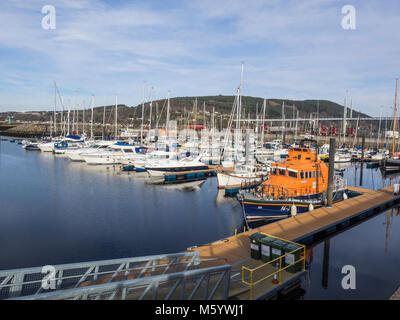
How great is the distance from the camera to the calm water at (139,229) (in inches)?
667

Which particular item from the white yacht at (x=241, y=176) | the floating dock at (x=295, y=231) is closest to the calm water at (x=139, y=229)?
the floating dock at (x=295, y=231)

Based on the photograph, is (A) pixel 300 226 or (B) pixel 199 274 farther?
(A) pixel 300 226

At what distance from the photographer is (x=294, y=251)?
500 inches

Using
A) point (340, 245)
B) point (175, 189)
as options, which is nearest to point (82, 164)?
point (175, 189)

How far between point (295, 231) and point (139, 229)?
12035 mm

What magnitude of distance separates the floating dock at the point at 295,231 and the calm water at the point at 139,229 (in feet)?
3.69

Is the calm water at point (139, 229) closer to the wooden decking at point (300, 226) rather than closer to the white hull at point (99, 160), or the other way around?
the wooden decking at point (300, 226)

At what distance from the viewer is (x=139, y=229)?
22953mm

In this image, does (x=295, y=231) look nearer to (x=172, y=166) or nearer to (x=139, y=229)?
(x=139, y=229)

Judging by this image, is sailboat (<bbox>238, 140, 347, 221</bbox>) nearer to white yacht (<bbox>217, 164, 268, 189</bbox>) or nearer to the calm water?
the calm water

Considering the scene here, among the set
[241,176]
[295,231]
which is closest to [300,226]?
[295,231]

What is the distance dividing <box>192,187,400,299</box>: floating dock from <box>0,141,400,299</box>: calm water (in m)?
1.13

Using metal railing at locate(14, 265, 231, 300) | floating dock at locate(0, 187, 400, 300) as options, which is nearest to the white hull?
floating dock at locate(0, 187, 400, 300)

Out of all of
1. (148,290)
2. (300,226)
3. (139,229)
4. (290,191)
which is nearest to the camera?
(148,290)
